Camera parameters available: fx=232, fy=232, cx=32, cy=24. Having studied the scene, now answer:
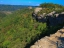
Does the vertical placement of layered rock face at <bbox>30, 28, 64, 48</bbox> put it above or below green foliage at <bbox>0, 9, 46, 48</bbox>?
above

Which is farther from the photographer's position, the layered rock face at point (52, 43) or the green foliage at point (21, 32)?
the green foliage at point (21, 32)

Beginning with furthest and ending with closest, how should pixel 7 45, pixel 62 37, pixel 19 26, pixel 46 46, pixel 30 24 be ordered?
pixel 19 26 < pixel 30 24 < pixel 7 45 < pixel 62 37 < pixel 46 46

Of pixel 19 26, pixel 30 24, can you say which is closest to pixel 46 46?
pixel 30 24

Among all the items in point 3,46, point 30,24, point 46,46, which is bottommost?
point 3,46

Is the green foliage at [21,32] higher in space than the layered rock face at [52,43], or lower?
lower

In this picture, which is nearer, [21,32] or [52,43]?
[52,43]

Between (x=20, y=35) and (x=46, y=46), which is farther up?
(x=46, y=46)

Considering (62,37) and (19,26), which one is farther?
(19,26)

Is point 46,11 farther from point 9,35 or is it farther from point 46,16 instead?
point 9,35

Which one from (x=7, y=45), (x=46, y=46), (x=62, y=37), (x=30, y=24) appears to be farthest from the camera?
(x=30, y=24)

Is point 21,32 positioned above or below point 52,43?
below

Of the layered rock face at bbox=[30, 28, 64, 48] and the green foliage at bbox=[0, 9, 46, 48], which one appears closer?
the layered rock face at bbox=[30, 28, 64, 48]
